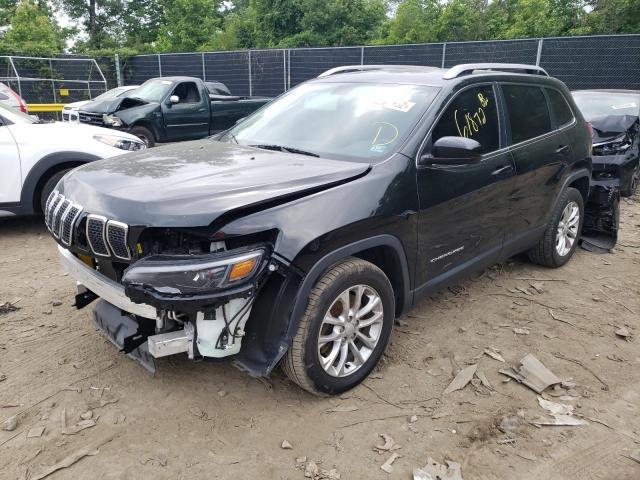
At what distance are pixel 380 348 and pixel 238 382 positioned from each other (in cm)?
88

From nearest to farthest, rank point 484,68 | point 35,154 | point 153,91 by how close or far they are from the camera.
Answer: point 484,68 → point 35,154 → point 153,91

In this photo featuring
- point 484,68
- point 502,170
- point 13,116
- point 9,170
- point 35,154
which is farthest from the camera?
point 13,116

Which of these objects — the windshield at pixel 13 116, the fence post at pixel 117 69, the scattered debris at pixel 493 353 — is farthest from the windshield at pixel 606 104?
the fence post at pixel 117 69

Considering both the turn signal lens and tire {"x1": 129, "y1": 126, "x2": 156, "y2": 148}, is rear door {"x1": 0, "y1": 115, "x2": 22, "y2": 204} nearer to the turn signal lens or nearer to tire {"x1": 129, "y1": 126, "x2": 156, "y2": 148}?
the turn signal lens

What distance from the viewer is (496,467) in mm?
2578

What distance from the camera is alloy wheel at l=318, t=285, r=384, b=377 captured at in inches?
115

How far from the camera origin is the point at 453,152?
10.4 feet

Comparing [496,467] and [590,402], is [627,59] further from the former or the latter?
[496,467]

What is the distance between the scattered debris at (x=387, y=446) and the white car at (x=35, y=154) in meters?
4.18

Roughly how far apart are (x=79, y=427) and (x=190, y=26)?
34.3 m

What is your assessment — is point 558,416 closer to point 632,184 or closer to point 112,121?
point 632,184

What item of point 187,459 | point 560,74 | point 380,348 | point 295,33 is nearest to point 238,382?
point 187,459

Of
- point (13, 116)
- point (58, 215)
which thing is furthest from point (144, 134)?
point (58, 215)

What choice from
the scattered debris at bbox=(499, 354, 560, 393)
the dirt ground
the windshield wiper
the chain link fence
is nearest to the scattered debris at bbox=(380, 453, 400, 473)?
the dirt ground
